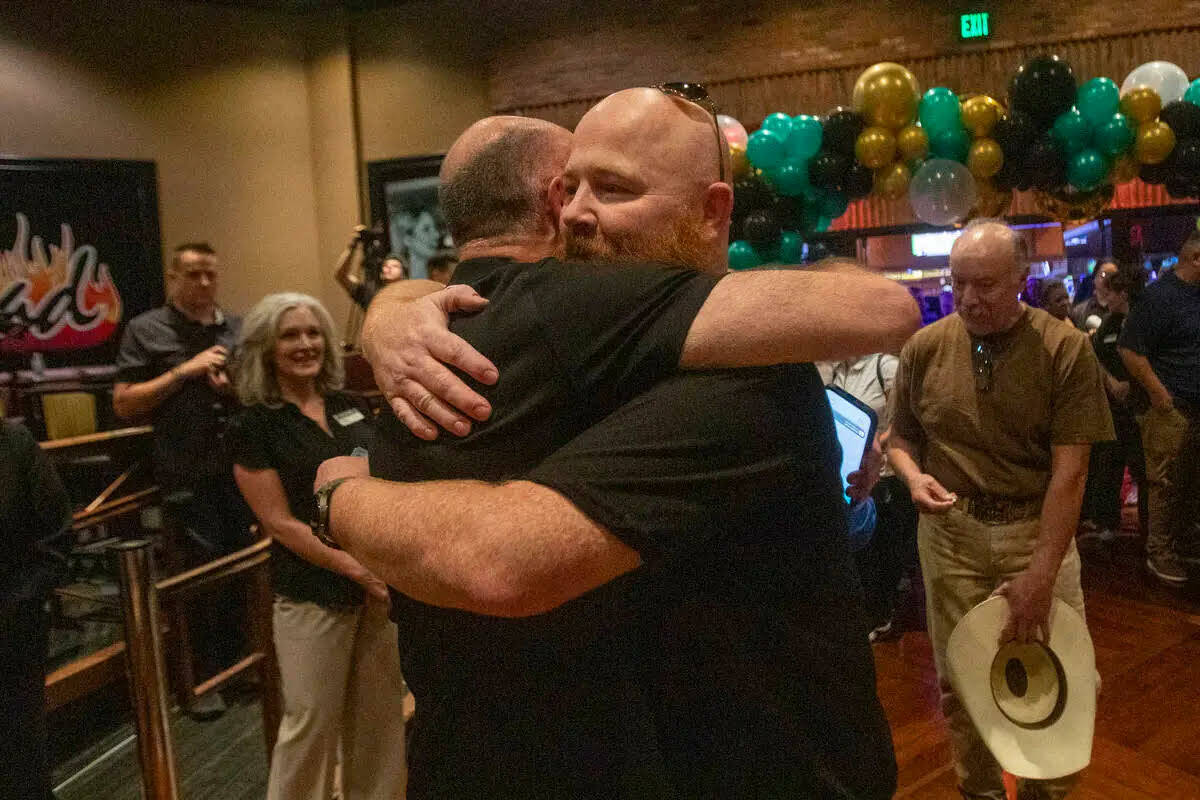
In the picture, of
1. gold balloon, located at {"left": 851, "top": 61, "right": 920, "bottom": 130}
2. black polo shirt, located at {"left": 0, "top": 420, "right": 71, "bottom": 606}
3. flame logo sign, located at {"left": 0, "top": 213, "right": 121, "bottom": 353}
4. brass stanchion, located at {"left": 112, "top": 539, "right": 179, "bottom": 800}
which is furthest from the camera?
flame logo sign, located at {"left": 0, "top": 213, "right": 121, "bottom": 353}

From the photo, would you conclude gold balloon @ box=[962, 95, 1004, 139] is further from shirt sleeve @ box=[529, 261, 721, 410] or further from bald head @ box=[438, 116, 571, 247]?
shirt sleeve @ box=[529, 261, 721, 410]

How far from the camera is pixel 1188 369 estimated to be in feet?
13.3

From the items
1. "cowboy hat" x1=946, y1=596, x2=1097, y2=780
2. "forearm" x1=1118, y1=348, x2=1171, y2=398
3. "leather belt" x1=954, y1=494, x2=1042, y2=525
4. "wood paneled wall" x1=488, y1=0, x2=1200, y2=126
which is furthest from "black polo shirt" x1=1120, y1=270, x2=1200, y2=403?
"wood paneled wall" x1=488, y1=0, x2=1200, y2=126

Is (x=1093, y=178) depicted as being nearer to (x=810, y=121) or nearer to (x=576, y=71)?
(x=810, y=121)

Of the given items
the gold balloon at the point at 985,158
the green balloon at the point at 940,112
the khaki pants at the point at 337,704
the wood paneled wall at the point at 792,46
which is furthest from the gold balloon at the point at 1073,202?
the khaki pants at the point at 337,704

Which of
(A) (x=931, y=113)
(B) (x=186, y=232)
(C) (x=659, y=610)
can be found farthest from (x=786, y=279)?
(B) (x=186, y=232)

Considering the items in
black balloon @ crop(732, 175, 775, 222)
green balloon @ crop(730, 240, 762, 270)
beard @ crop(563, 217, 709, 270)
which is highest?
black balloon @ crop(732, 175, 775, 222)

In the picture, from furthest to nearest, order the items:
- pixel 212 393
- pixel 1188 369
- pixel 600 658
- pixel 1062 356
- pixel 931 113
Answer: pixel 1188 369 → pixel 931 113 → pixel 212 393 → pixel 1062 356 → pixel 600 658

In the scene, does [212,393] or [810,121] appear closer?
[212,393]

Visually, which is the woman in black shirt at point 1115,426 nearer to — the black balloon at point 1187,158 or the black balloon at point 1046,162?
the black balloon at point 1187,158

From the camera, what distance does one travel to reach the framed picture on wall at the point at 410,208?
717cm

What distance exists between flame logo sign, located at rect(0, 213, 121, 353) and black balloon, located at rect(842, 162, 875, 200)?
16.9 feet

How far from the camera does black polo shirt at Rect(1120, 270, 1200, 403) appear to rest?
3.98m

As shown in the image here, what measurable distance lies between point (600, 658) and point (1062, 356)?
179 cm
